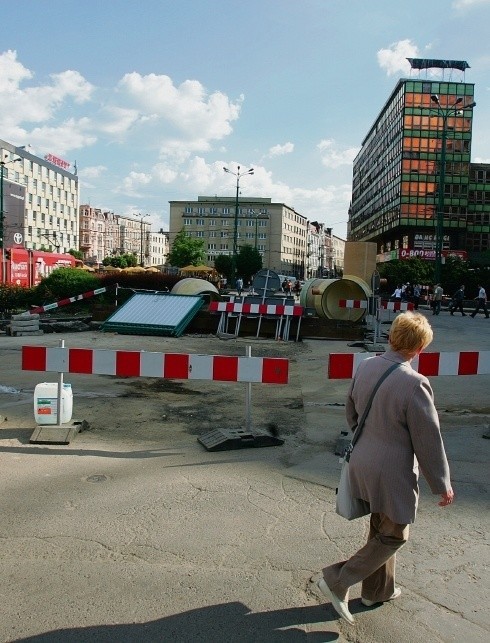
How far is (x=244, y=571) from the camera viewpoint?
3.66 metres

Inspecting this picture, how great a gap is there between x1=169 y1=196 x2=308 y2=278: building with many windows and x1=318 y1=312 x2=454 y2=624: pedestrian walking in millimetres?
142986

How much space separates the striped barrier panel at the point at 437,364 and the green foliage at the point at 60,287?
664 inches

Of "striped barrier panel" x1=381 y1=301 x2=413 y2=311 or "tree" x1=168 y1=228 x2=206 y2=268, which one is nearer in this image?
"striped barrier panel" x1=381 y1=301 x2=413 y2=311

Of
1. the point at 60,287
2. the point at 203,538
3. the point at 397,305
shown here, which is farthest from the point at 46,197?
the point at 203,538

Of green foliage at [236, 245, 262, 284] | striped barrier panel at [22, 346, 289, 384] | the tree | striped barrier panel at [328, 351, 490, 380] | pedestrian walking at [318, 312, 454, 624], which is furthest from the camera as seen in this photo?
green foliage at [236, 245, 262, 284]

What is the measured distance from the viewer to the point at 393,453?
2975 millimetres

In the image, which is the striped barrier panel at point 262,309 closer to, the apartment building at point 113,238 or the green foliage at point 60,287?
the green foliage at point 60,287

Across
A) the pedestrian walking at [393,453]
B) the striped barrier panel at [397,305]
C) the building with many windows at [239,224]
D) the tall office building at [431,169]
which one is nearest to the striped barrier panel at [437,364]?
the pedestrian walking at [393,453]

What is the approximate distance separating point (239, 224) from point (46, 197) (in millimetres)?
56378

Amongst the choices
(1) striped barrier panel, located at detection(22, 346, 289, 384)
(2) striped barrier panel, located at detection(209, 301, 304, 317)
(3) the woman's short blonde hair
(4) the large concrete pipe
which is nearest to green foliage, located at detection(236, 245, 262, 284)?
(4) the large concrete pipe

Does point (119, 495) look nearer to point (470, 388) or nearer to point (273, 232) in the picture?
point (470, 388)

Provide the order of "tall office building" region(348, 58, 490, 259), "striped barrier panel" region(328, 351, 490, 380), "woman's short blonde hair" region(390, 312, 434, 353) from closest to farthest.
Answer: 1. "woman's short blonde hair" region(390, 312, 434, 353)
2. "striped barrier panel" region(328, 351, 490, 380)
3. "tall office building" region(348, 58, 490, 259)

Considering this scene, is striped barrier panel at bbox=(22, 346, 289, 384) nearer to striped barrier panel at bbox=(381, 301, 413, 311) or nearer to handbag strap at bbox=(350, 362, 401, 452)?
handbag strap at bbox=(350, 362, 401, 452)

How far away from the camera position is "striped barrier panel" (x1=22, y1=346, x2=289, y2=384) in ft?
22.3
